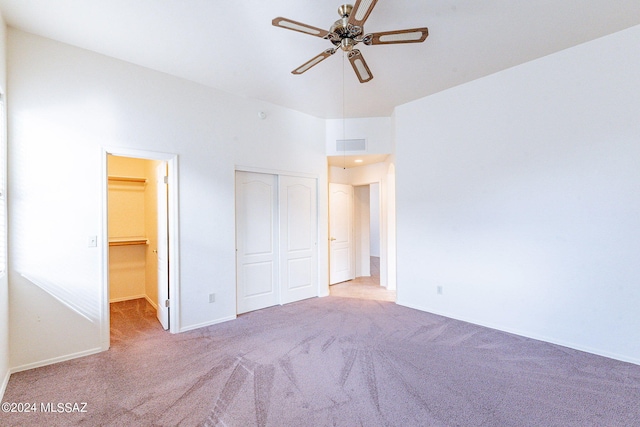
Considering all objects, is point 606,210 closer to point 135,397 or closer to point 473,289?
point 473,289

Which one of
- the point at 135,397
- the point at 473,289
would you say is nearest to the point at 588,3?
the point at 473,289

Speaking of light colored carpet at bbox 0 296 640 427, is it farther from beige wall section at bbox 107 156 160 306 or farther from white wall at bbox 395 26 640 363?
beige wall section at bbox 107 156 160 306

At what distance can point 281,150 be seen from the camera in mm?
4359

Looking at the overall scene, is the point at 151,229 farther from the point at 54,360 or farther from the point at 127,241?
the point at 54,360

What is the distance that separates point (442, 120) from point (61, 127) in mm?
4352

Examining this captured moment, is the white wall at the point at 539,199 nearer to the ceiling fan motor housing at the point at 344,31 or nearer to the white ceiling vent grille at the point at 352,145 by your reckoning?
the white ceiling vent grille at the point at 352,145

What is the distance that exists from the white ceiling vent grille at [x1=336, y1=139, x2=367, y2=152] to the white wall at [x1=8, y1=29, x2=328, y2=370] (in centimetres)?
200

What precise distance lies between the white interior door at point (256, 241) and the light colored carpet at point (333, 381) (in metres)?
0.73

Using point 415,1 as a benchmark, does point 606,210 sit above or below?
below

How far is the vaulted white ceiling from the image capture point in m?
2.29

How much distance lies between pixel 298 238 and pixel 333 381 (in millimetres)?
2530

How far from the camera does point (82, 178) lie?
9.24 feet

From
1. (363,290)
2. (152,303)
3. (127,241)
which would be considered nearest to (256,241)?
(152,303)

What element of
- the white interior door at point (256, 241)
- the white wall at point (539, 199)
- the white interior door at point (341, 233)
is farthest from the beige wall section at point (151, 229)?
the white wall at point (539, 199)
